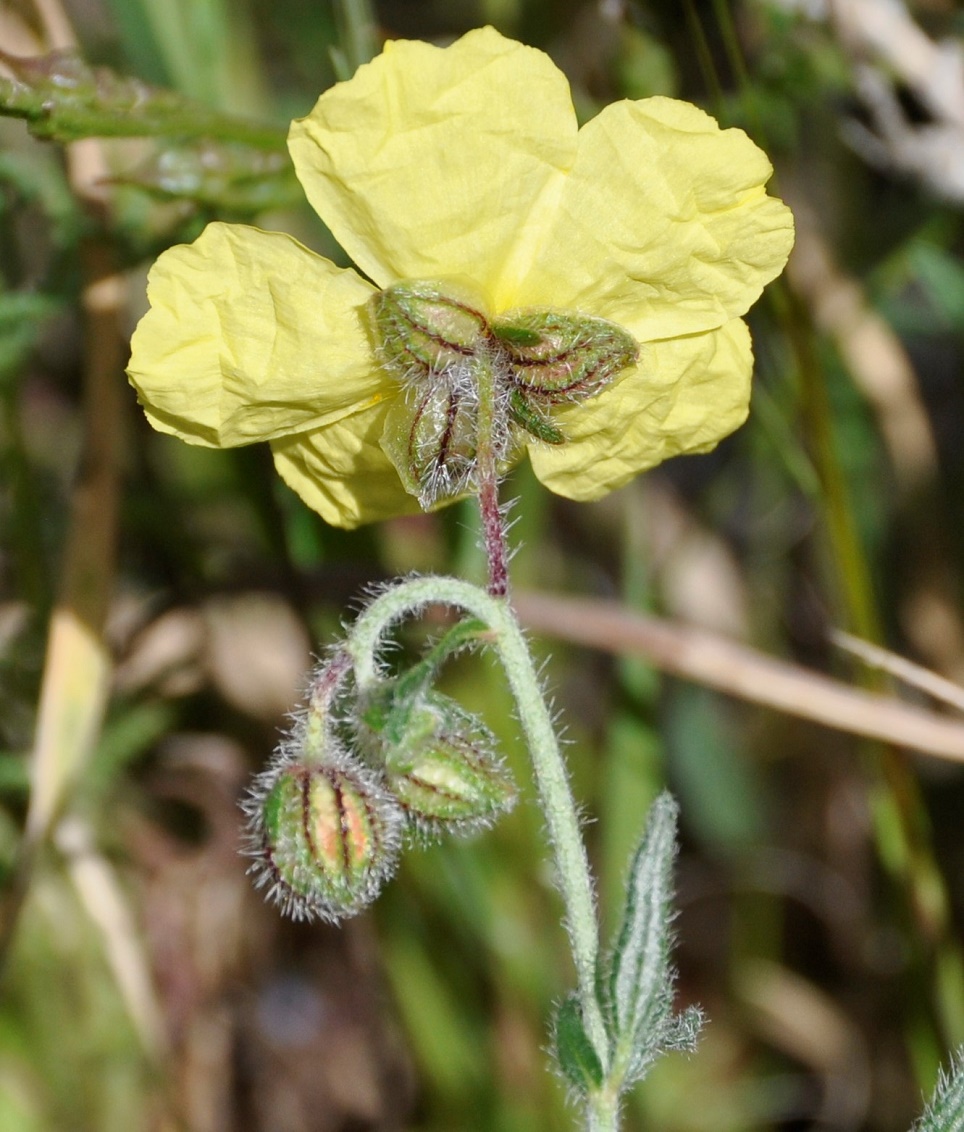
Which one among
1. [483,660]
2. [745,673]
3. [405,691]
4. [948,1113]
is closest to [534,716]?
[405,691]

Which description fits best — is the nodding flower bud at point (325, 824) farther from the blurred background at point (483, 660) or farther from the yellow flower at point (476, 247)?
the blurred background at point (483, 660)

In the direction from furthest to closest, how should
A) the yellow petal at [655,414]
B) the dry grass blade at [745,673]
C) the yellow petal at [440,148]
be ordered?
the dry grass blade at [745,673] → the yellow petal at [655,414] → the yellow petal at [440,148]

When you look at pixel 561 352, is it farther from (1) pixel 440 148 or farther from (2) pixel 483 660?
(2) pixel 483 660

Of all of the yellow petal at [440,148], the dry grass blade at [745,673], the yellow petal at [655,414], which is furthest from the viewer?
the dry grass blade at [745,673]

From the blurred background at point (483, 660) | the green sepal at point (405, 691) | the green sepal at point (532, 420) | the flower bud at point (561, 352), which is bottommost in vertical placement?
the blurred background at point (483, 660)

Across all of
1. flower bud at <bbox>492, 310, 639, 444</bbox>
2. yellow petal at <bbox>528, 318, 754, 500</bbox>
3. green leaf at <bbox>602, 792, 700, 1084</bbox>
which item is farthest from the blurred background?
green leaf at <bbox>602, 792, 700, 1084</bbox>

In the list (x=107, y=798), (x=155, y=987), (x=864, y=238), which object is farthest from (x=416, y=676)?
(x=864, y=238)

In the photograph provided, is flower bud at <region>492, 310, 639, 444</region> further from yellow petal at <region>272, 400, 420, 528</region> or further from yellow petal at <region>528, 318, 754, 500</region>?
yellow petal at <region>272, 400, 420, 528</region>

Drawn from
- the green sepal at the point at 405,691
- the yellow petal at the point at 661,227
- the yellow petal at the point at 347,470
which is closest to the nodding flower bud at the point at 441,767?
the green sepal at the point at 405,691
